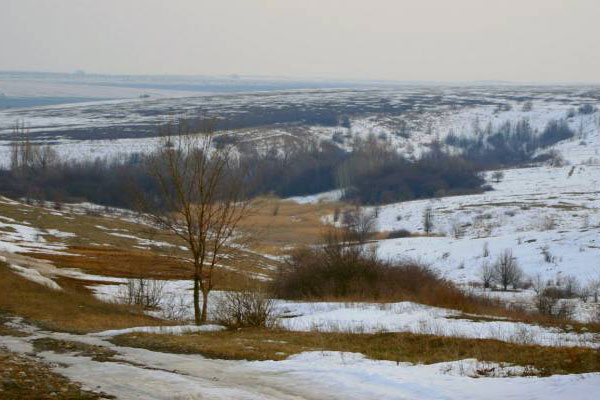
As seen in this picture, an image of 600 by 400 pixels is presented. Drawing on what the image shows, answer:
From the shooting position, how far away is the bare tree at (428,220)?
346 feet

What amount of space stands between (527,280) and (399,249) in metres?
21.9

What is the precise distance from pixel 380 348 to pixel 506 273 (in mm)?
52804

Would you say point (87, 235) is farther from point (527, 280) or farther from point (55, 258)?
point (527, 280)

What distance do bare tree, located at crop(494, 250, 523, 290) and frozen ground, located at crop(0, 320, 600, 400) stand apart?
53.1m

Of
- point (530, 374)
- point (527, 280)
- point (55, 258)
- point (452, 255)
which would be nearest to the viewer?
point (530, 374)

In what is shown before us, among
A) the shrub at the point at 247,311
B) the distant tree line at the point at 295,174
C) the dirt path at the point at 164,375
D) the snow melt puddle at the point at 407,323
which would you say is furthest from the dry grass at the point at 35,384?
the distant tree line at the point at 295,174

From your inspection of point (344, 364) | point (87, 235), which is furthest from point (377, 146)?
point (344, 364)

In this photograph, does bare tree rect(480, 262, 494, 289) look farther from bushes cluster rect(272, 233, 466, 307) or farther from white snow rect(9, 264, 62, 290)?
white snow rect(9, 264, 62, 290)

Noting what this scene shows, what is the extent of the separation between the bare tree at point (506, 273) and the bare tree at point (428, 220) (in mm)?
35807

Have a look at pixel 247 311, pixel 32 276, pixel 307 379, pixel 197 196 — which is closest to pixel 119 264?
pixel 32 276

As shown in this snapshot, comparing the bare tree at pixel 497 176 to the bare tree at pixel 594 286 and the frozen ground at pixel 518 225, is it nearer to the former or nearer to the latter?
the frozen ground at pixel 518 225

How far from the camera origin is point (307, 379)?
11.0m

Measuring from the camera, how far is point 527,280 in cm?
6619

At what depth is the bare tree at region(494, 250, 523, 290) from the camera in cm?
6391
